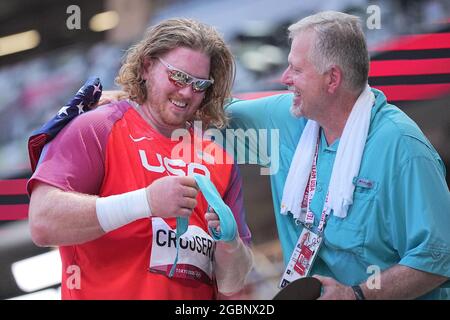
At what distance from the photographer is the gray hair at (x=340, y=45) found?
86.4 inches

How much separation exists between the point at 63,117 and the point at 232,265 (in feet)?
2.20

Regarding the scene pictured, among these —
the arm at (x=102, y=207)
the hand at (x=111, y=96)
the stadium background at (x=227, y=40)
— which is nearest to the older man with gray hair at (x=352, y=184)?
the stadium background at (x=227, y=40)

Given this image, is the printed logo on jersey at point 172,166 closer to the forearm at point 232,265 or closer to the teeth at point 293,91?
the forearm at point 232,265

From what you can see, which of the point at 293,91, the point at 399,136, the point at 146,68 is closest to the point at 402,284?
the point at 399,136

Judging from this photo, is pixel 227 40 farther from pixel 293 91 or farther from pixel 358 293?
pixel 358 293

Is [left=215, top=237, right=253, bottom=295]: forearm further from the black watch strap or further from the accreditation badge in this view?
the black watch strap

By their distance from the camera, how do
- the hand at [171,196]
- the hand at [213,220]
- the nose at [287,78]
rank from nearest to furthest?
the hand at [171,196], the hand at [213,220], the nose at [287,78]

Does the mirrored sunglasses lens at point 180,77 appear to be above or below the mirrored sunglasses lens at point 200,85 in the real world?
above

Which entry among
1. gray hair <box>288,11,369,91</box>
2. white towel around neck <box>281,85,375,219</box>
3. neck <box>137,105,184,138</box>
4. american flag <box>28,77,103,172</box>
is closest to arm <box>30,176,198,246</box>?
american flag <box>28,77,103,172</box>

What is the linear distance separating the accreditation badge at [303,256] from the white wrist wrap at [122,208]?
50cm

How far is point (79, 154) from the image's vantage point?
2.05 meters

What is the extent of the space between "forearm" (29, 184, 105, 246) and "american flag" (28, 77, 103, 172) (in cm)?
14

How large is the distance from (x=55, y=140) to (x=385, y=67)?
110 cm

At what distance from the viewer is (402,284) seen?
6.88 ft
